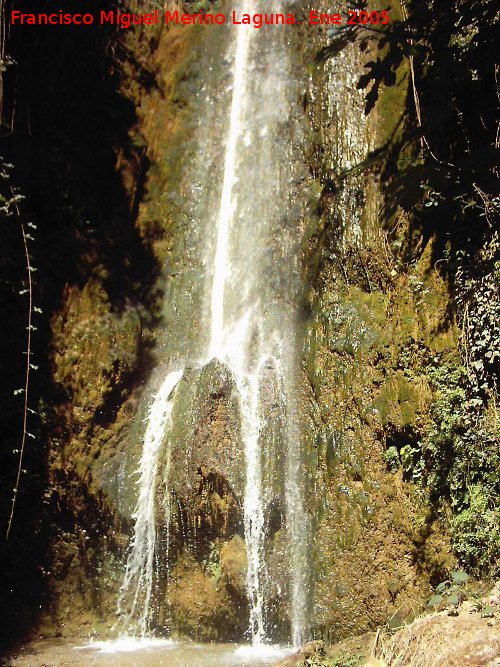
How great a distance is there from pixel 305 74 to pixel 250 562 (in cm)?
470

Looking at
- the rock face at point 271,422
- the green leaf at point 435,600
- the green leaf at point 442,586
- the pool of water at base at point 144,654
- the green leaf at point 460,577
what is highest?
the rock face at point 271,422

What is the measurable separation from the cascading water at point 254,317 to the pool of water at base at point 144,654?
0.53 ft

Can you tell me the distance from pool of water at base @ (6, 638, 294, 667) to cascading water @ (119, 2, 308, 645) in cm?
16

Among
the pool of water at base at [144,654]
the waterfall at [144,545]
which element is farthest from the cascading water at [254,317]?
the pool of water at base at [144,654]

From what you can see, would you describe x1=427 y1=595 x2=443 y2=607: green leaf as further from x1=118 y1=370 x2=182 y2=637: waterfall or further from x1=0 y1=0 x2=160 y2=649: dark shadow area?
x1=0 y1=0 x2=160 y2=649: dark shadow area

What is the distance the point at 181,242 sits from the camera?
653cm

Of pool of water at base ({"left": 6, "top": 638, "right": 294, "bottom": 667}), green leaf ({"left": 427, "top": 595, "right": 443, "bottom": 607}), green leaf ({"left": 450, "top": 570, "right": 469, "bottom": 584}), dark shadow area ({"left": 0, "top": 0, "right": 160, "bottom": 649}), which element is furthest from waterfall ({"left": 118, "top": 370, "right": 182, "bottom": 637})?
green leaf ({"left": 450, "top": 570, "right": 469, "bottom": 584})

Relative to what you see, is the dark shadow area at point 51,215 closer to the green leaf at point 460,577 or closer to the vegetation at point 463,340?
the vegetation at point 463,340

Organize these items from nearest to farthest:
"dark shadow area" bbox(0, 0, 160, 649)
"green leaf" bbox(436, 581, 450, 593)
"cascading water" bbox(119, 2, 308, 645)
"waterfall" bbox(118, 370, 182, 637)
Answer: "green leaf" bbox(436, 581, 450, 593) < "cascading water" bbox(119, 2, 308, 645) < "waterfall" bbox(118, 370, 182, 637) < "dark shadow area" bbox(0, 0, 160, 649)

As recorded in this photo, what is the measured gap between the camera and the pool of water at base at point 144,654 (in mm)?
4504

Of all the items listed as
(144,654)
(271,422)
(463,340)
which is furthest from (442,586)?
(144,654)

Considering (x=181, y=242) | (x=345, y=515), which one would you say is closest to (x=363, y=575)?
(x=345, y=515)

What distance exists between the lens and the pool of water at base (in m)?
4.50

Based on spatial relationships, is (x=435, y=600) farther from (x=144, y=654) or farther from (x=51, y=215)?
(x=51, y=215)
